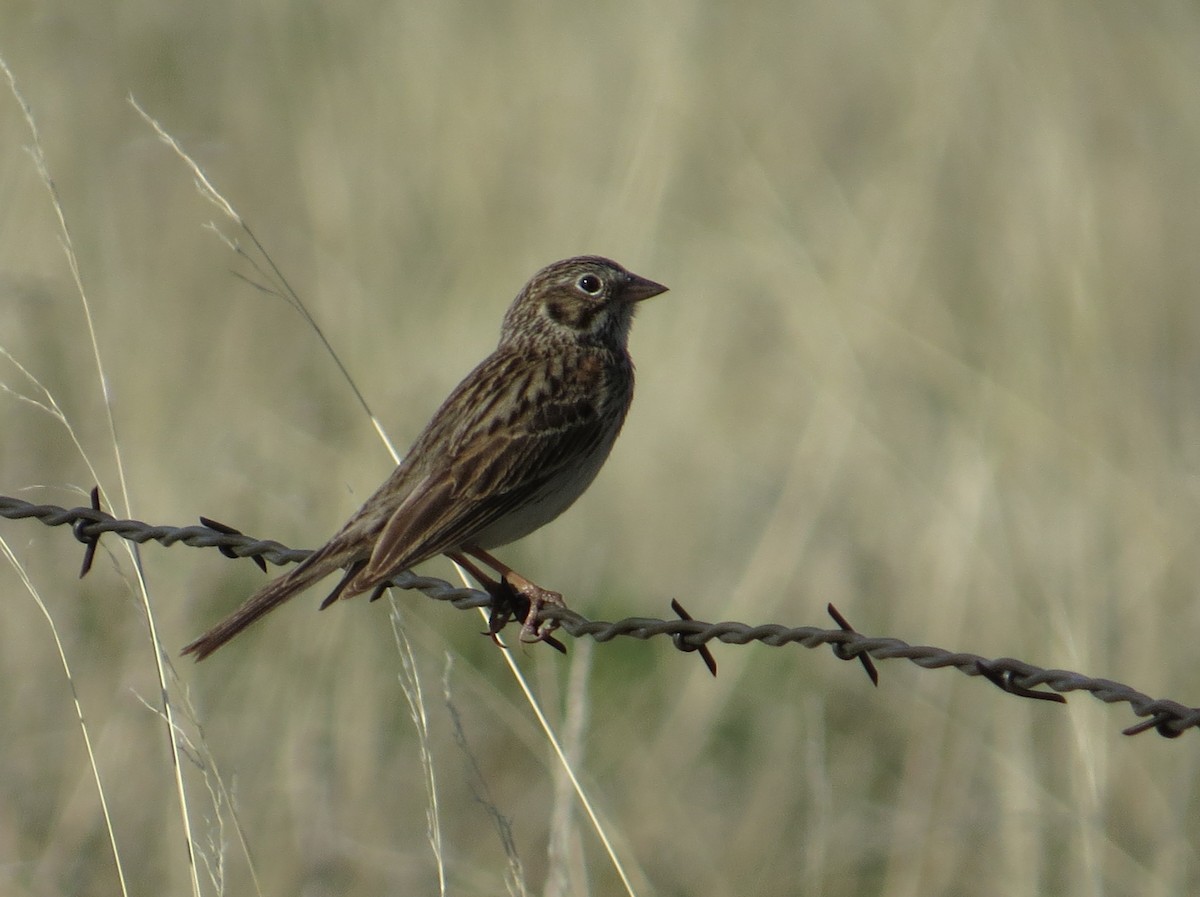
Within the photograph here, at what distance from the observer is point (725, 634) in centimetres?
449

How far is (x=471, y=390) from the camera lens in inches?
244

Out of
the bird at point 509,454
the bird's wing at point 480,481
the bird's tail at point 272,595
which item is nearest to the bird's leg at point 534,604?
the bird at point 509,454

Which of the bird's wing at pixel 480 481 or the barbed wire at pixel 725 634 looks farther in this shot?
the bird's wing at pixel 480 481

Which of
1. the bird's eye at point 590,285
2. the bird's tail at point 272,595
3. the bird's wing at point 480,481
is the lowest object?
the bird's tail at point 272,595

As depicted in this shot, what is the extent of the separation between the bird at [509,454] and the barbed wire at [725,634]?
134 millimetres

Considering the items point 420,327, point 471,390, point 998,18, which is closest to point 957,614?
point 471,390

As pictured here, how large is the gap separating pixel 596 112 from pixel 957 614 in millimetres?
5378

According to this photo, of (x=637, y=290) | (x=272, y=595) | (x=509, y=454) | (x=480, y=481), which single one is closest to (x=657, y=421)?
(x=637, y=290)

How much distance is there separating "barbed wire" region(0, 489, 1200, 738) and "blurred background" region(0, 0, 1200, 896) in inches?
10.0

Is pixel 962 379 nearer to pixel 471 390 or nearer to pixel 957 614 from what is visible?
pixel 957 614

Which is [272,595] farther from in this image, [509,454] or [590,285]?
[590,285]

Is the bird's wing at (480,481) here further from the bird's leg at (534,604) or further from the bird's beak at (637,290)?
the bird's beak at (637,290)

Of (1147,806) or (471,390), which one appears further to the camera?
(1147,806)

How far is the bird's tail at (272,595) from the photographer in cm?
503
